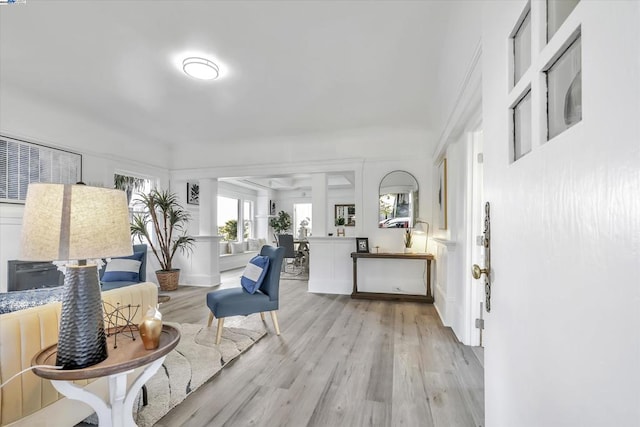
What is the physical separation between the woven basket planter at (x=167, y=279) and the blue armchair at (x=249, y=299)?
7.44ft

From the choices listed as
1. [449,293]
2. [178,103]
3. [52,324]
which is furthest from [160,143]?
[449,293]

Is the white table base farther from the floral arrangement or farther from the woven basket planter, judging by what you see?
the woven basket planter

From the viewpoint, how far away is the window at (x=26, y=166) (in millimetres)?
3400

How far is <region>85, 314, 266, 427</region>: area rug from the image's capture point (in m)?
1.84

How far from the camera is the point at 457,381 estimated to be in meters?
2.16

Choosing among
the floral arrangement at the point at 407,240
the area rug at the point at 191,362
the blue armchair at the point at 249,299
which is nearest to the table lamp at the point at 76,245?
the area rug at the point at 191,362

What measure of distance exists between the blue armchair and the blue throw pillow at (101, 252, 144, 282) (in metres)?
1.45

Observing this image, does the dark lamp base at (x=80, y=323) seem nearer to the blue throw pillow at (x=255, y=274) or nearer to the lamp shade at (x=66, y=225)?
the lamp shade at (x=66, y=225)

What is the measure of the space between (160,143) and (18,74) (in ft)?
8.16

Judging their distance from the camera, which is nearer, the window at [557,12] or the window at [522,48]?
the window at [557,12]

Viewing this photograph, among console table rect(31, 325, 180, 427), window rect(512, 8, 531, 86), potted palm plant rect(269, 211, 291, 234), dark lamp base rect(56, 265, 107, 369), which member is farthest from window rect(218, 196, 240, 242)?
window rect(512, 8, 531, 86)

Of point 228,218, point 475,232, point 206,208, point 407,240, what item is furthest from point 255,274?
point 228,218

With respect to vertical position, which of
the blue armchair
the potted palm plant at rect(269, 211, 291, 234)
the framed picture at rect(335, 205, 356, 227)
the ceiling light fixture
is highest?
the ceiling light fixture

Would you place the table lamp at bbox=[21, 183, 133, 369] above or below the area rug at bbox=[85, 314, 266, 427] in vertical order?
above
